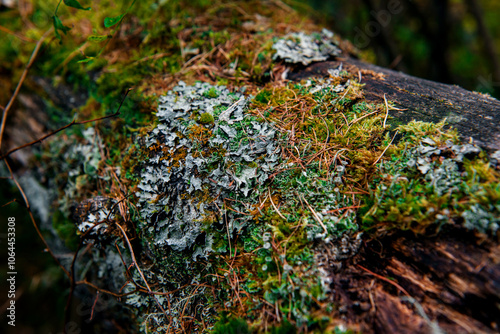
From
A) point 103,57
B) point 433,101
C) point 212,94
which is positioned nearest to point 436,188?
point 433,101

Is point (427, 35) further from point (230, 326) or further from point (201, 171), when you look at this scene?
point (230, 326)

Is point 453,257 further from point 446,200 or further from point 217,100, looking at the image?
point 217,100

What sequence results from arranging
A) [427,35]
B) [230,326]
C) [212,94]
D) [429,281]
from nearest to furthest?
[429,281]
[230,326]
[212,94]
[427,35]

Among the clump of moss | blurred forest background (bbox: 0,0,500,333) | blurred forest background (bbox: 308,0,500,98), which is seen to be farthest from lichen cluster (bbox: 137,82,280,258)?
blurred forest background (bbox: 308,0,500,98)

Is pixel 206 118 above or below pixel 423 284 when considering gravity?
above

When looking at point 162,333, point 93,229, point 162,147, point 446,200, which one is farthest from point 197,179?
point 446,200

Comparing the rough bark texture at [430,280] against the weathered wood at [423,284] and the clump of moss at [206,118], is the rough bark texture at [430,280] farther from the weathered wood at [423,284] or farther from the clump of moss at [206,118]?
the clump of moss at [206,118]
